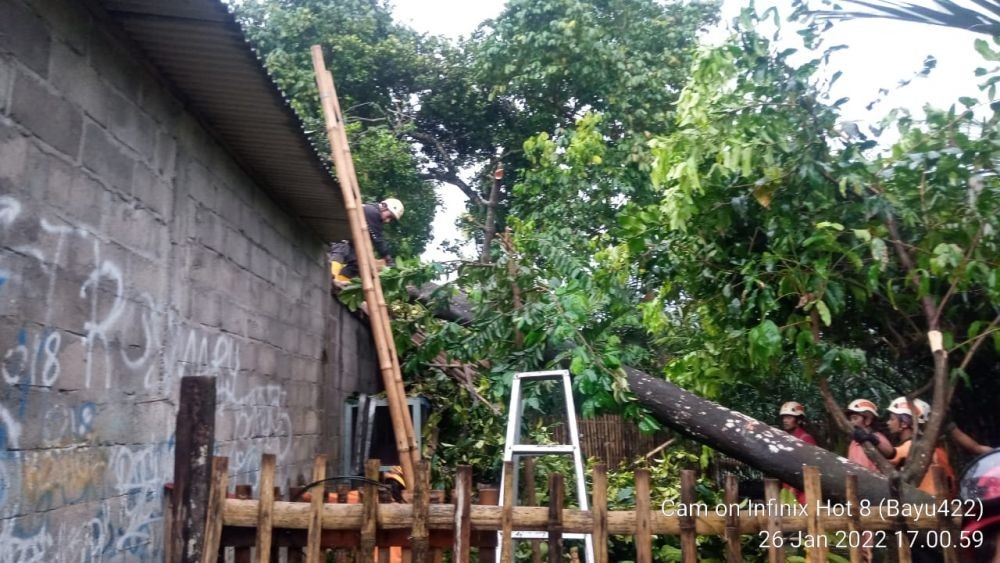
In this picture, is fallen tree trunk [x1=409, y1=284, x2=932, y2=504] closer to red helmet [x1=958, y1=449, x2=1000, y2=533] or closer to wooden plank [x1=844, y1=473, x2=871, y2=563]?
wooden plank [x1=844, y1=473, x2=871, y2=563]

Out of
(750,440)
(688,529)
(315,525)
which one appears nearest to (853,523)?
(688,529)

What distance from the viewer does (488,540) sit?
3.26 metres

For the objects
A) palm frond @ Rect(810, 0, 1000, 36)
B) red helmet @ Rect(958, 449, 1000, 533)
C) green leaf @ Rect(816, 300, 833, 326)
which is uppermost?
palm frond @ Rect(810, 0, 1000, 36)

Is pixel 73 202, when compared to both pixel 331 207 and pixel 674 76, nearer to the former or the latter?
pixel 331 207

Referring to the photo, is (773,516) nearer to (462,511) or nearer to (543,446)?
(462,511)

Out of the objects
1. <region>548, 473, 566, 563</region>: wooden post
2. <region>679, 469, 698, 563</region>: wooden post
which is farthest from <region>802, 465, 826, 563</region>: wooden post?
<region>548, 473, 566, 563</region>: wooden post

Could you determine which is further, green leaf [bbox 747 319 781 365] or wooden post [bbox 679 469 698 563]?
green leaf [bbox 747 319 781 365]

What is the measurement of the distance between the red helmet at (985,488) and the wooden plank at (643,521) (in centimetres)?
124

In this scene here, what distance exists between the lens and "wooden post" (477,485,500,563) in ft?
10.7

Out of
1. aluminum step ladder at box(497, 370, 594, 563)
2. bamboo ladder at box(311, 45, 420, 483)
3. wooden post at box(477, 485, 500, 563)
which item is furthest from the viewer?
bamboo ladder at box(311, 45, 420, 483)

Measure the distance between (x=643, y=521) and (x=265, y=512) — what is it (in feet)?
4.85

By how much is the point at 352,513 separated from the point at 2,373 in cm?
134

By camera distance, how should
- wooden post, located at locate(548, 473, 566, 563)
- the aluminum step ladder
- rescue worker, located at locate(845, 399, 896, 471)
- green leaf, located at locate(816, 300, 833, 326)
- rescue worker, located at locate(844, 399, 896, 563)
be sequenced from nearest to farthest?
wooden post, located at locate(548, 473, 566, 563) < rescue worker, located at locate(844, 399, 896, 563) < the aluminum step ladder < green leaf, located at locate(816, 300, 833, 326) < rescue worker, located at locate(845, 399, 896, 471)

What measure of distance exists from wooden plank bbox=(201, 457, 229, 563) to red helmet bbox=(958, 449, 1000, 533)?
99.4 inches
